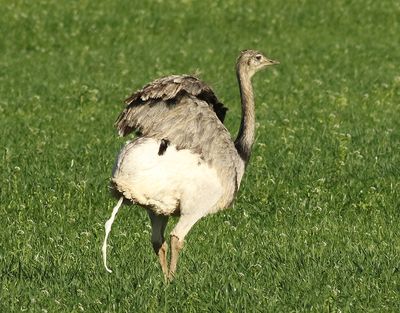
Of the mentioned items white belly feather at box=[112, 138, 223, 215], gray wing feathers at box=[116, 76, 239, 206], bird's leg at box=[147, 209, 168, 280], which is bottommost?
bird's leg at box=[147, 209, 168, 280]

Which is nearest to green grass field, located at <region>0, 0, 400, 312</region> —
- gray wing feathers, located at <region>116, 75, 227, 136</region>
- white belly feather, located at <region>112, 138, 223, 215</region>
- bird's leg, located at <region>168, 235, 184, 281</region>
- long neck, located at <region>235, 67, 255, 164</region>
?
bird's leg, located at <region>168, 235, 184, 281</region>

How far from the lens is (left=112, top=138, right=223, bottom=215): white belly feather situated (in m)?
9.41

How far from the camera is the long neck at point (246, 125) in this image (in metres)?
10.7

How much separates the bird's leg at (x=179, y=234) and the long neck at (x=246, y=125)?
960 mm

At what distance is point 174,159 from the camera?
9.69m

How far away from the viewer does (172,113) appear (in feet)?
32.7

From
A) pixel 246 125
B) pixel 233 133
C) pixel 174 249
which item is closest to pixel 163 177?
pixel 174 249

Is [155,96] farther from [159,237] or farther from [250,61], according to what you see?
[250,61]

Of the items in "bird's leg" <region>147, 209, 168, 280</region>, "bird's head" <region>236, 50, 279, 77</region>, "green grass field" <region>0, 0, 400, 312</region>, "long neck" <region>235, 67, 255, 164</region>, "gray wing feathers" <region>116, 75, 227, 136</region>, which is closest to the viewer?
"green grass field" <region>0, 0, 400, 312</region>

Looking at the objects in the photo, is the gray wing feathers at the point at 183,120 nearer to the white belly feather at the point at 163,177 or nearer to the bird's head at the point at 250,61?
the white belly feather at the point at 163,177

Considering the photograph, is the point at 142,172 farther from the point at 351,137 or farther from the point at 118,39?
the point at 118,39

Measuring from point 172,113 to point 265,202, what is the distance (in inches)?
136

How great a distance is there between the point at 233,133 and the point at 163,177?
7.99 metres

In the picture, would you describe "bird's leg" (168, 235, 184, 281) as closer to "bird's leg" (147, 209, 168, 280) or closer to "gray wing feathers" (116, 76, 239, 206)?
"bird's leg" (147, 209, 168, 280)
